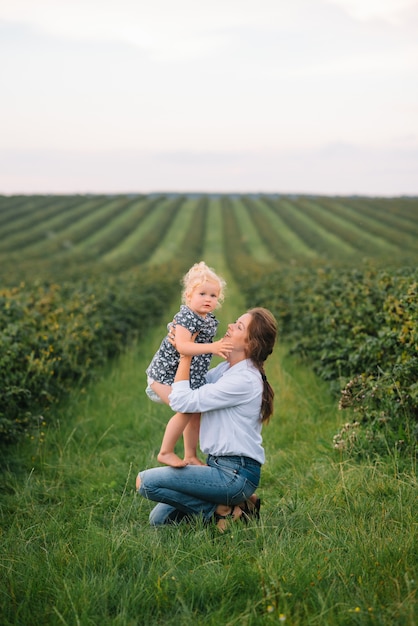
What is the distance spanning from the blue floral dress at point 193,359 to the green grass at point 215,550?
97cm

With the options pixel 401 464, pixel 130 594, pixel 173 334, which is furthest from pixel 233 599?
pixel 401 464

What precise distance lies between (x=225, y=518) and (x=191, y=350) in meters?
1.09

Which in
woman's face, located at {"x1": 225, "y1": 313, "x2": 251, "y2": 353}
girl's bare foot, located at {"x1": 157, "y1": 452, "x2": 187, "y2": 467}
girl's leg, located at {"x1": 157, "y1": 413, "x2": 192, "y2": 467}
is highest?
woman's face, located at {"x1": 225, "y1": 313, "x2": 251, "y2": 353}

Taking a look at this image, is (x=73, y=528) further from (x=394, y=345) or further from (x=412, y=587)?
(x=394, y=345)

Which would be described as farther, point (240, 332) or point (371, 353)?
point (371, 353)

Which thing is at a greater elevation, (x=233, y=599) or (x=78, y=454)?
(x=233, y=599)

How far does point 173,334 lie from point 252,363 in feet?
2.02

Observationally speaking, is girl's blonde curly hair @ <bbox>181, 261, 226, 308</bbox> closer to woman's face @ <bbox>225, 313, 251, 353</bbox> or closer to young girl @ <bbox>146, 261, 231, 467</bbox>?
young girl @ <bbox>146, 261, 231, 467</bbox>

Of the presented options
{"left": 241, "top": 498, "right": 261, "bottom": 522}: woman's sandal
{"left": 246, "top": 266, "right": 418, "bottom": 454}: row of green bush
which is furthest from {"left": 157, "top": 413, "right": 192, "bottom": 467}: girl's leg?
{"left": 246, "top": 266, "right": 418, "bottom": 454}: row of green bush

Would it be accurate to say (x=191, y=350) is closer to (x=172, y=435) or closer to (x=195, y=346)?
(x=195, y=346)

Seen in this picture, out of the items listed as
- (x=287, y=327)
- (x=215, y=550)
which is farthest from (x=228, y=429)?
(x=287, y=327)

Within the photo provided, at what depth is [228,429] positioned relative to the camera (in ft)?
12.3

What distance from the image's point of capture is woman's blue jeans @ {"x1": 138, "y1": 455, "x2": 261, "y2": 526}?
3723mm

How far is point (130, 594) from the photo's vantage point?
2.97 meters
